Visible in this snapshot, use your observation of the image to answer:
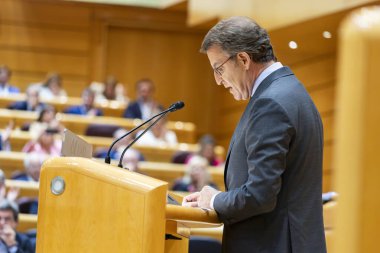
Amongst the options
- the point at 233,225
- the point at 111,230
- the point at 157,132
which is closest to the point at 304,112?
the point at 233,225

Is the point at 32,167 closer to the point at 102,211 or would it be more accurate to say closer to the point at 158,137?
the point at 158,137

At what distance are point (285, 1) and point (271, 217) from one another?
464 centimetres

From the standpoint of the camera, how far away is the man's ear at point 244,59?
6.30 ft

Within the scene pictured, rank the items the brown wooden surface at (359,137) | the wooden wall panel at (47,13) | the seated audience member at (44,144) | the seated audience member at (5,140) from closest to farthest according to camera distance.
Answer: the brown wooden surface at (359,137), the seated audience member at (44,144), the seated audience member at (5,140), the wooden wall panel at (47,13)

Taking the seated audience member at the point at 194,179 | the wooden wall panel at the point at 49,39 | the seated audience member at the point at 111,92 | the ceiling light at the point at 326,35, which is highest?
the wooden wall panel at the point at 49,39

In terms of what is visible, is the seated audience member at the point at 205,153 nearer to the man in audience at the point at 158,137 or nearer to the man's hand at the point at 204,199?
the man in audience at the point at 158,137

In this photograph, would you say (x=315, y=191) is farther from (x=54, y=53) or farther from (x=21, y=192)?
(x=54, y=53)

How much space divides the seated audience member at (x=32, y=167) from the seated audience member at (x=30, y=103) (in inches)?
72.6

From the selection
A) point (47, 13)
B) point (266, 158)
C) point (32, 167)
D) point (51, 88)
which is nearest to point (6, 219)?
point (32, 167)

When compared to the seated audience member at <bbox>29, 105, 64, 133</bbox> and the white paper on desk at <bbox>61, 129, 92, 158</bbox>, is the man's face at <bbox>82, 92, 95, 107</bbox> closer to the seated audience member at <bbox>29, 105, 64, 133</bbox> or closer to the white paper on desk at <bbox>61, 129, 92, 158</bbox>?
the seated audience member at <bbox>29, 105, 64, 133</bbox>

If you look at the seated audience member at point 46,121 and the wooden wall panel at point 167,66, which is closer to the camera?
the seated audience member at point 46,121

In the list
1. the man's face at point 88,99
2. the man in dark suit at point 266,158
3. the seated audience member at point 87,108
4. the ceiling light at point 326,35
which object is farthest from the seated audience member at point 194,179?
the man in dark suit at point 266,158

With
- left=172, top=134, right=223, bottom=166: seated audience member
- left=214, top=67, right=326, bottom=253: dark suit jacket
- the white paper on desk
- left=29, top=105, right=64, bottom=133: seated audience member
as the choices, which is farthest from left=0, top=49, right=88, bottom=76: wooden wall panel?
left=214, top=67, right=326, bottom=253: dark suit jacket

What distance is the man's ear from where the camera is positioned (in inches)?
75.7
